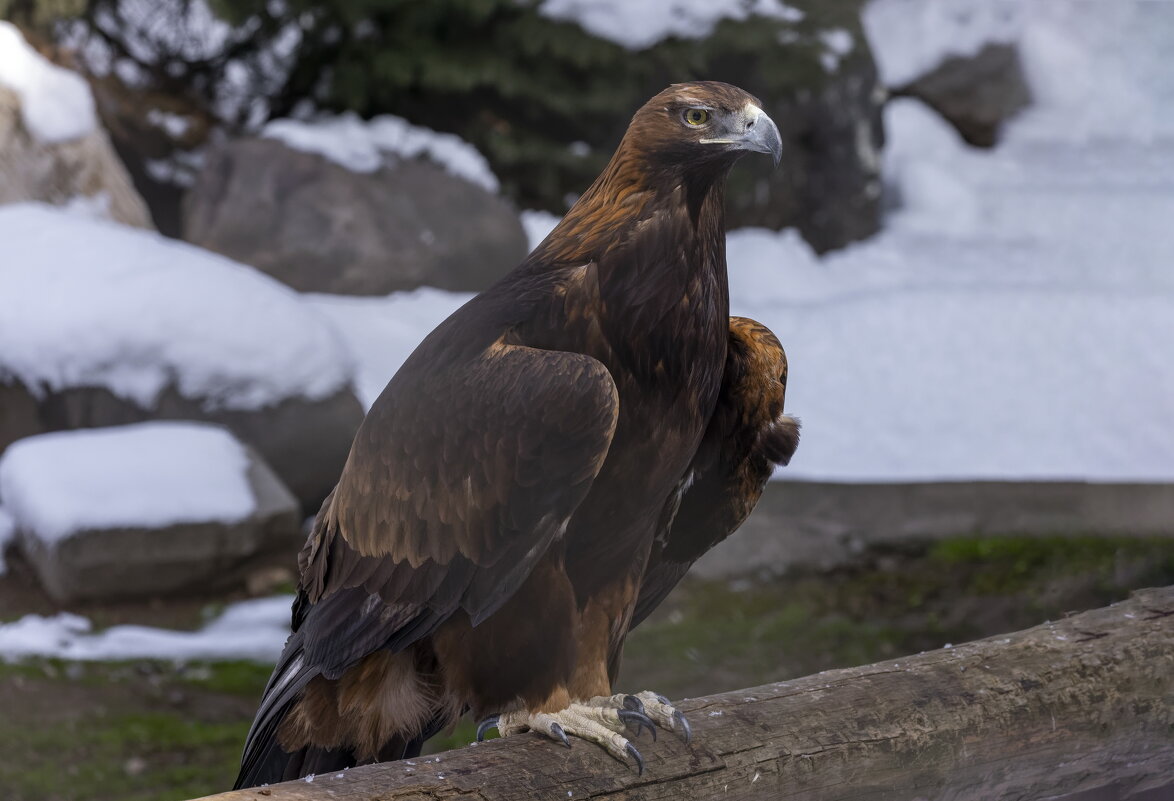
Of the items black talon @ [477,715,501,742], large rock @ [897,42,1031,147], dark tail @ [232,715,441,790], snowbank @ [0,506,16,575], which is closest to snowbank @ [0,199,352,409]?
snowbank @ [0,506,16,575]

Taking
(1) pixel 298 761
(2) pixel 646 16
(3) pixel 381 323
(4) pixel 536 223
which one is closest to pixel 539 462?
(1) pixel 298 761

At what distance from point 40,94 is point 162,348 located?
165 centimetres

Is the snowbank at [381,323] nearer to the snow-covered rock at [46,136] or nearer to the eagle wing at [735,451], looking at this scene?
the snow-covered rock at [46,136]

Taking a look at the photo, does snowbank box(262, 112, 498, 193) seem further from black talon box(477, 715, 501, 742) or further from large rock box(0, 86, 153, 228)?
black talon box(477, 715, 501, 742)

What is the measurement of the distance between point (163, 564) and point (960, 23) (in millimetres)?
6635

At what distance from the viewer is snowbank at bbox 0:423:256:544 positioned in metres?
4.16

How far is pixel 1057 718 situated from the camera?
1.99m

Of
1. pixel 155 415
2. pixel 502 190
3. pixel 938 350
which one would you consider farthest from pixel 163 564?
pixel 938 350

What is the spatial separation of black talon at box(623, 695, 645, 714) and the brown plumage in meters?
0.08

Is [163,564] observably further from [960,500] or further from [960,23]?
[960,23]

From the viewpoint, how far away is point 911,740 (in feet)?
6.18

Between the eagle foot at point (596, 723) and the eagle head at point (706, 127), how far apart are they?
767mm

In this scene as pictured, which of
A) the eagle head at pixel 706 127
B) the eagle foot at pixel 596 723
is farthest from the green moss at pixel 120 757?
the eagle head at pixel 706 127

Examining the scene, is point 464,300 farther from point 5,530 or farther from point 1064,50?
point 1064,50
